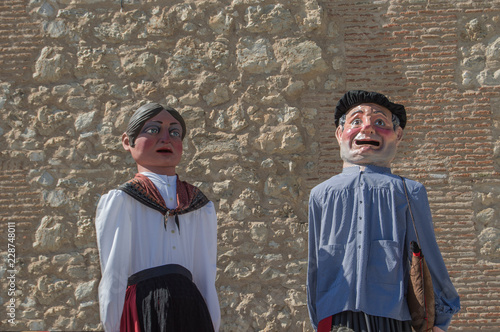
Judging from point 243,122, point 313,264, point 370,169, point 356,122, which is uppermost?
point 243,122

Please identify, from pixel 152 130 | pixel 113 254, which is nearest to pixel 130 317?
pixel 113 254

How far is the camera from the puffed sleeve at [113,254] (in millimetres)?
3148

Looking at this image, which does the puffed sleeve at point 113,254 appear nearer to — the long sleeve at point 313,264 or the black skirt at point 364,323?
the long sleeve at point 313,264

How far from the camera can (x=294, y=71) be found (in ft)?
17.9

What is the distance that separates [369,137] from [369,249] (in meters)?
0.68

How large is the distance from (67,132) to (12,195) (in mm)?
721

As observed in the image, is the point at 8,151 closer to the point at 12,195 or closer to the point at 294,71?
the point at 12,195

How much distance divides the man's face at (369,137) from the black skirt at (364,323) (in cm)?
87

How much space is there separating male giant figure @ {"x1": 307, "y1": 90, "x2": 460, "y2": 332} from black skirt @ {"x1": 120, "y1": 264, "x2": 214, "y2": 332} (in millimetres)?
621

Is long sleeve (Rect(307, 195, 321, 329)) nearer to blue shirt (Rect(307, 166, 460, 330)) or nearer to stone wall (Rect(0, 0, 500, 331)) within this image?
blue shirt (Rect(307, 166, 460, 330))

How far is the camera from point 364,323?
125 inches

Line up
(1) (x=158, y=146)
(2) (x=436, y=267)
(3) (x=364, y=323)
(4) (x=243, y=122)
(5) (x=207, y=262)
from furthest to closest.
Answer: (4) (x=243, y=122), (1) (x=158, y=146), (5) (x=207, y=262), (2) (x=436, y=267), (3) (x=364, y=323)

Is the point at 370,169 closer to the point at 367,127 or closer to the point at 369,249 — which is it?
the point at 367,127

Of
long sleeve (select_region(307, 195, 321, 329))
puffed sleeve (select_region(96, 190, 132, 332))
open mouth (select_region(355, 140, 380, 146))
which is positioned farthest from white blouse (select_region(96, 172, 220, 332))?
open mouth (select_region(355, 140, 380, 146))
